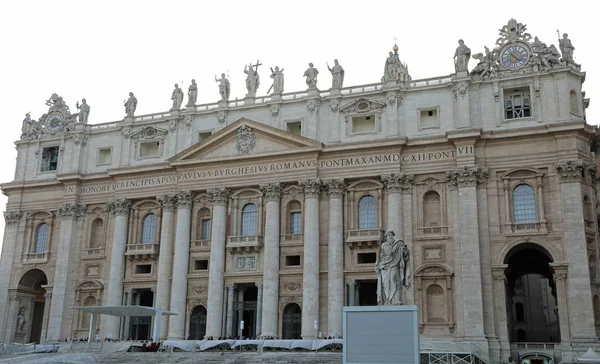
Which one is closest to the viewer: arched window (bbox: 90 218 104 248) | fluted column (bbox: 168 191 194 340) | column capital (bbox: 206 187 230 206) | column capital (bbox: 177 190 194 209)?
fluted column (bbox: 168 191 194 340)

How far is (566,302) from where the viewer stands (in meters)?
41.2

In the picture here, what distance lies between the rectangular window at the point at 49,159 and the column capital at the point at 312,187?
2323 centimetres

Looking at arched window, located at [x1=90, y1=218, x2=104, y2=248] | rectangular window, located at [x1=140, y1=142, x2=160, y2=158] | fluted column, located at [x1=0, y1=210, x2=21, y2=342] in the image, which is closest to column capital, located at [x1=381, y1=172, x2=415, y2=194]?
rectangular window, located at [x1=140, y1=142, x2=160, y2=158]

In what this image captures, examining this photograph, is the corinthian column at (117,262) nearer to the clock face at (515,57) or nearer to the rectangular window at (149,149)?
the rectangular window at (149,149)

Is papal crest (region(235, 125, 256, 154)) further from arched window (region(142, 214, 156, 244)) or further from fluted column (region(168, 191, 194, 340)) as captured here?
arched window (region(142, 214, 156, 244))

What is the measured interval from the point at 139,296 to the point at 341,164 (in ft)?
60.6

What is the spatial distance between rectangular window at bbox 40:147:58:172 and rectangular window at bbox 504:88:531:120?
119ft

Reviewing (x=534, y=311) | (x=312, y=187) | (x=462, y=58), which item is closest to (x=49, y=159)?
(x=312, y=187)

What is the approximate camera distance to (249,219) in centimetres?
5028

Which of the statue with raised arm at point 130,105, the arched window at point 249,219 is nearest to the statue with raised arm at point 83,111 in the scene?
the statue with raised arm at point 130,105

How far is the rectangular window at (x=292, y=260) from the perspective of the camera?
158 feet

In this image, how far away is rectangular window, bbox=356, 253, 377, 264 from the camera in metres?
46.6

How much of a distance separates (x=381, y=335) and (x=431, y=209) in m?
20.2

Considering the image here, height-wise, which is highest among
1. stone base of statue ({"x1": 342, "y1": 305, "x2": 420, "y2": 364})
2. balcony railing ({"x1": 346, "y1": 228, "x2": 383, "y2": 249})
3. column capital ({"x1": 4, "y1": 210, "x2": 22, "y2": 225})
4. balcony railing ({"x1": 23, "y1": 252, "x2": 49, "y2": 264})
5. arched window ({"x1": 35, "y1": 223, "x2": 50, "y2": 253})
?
column capital ({"x1": 4, "y1": 210, "x2": 22, "y2": 225})
